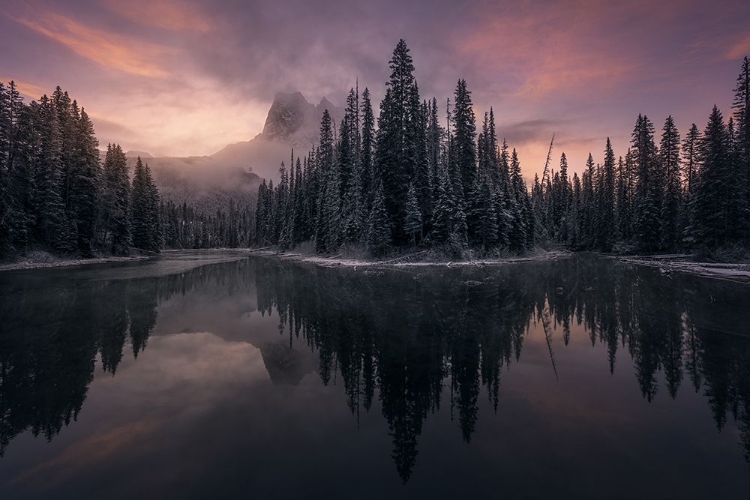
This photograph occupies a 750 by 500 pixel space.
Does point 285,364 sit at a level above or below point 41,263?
below

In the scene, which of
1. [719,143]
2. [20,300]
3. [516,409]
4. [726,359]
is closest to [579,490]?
[516,409]

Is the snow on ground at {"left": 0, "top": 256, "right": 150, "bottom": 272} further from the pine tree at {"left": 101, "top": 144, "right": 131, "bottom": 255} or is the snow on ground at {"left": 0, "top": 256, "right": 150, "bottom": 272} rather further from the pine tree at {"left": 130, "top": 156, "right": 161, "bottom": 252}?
the pine tree at {"left": 130, "top": 156, "right": 161, "bottom": 252}

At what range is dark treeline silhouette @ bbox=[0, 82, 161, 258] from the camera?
4416 cm

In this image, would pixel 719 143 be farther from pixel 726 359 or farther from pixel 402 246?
pixel 726 359

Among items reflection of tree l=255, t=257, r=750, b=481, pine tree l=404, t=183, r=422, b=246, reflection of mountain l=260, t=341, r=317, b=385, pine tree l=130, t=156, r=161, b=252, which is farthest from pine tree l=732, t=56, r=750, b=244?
pine tree l=130, t=156, r=161, b=252

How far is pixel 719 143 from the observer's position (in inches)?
1566

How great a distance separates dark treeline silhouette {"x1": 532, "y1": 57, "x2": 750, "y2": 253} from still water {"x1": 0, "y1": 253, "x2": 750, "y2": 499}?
3166 centimetres

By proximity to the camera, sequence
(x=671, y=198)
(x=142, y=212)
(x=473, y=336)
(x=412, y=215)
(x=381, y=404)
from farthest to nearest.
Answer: (x=142, y=212), (x=671, y=198), (x=412, y=215), (x=473, y=336), (x=381, y=404)

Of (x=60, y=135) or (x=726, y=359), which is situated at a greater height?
(x=60, y=135)

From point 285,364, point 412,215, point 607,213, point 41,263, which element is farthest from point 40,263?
point 607,213

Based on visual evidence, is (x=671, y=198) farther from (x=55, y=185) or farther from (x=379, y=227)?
(x=55, y=185)

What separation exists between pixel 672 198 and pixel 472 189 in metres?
30.8

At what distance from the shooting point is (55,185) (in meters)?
47.7

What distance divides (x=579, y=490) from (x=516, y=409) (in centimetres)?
272
